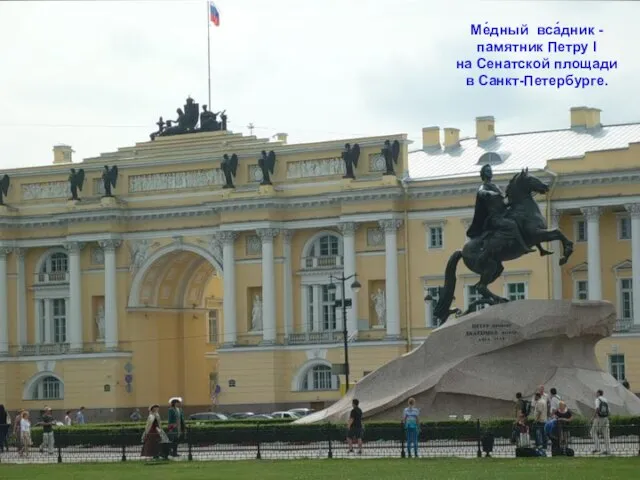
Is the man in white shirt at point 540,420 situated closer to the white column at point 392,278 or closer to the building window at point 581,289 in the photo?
the building window at point 581,289

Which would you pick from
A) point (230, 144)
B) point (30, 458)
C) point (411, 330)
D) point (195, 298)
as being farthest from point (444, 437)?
point (195, 298)

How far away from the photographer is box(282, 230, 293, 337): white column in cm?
8675

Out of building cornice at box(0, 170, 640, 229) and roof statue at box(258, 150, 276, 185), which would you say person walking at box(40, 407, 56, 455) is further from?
roof statue at box(258, 150, 276, 185)

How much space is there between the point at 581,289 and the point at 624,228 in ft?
10.6

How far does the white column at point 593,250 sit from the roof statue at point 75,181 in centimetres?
2489

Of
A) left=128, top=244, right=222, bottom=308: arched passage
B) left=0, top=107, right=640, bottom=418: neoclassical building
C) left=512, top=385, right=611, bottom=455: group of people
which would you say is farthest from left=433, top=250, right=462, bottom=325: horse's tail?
left=128, top=244, right=222, bottom=308: arched passage

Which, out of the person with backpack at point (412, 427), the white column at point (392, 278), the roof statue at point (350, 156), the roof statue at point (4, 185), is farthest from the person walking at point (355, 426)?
the roof statue at point (4, 185)

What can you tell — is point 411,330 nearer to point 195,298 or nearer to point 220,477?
point 195,298

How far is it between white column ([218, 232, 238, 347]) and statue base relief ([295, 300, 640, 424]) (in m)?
40.7

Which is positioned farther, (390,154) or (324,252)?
(324,252)

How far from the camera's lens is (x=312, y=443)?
45.7m

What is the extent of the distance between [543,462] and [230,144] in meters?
52.6

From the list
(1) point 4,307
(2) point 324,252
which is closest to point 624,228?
(2) point 324,252

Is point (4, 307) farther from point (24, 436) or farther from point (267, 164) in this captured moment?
point (24, 436)
